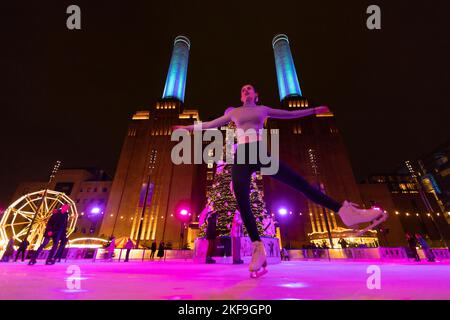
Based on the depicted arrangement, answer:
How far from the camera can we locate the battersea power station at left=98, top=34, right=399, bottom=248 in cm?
4416

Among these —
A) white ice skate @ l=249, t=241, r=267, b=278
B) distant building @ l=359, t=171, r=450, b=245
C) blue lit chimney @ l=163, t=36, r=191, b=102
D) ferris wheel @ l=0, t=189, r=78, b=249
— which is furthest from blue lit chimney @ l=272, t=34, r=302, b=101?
white ice skate @ l=249, t=241, r=267, b=278

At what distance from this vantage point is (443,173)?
193ft

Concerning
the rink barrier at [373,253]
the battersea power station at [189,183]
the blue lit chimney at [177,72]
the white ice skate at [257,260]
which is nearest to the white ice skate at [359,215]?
the white ice skate at [257,260]

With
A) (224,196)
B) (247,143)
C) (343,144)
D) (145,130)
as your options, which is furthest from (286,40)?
(247,143)

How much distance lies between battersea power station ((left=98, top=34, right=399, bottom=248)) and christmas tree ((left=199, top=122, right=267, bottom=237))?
29230 millimetres

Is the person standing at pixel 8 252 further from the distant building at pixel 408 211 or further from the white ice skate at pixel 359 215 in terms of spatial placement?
the distant building at pixel 408 211

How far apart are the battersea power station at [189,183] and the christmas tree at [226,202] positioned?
95.9 ft

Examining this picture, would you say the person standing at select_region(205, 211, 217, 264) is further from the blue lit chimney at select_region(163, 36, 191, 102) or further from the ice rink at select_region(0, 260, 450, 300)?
the blue lit chimney at select_region(163, 36, 191, 102)

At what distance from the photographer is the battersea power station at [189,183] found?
1738 inches

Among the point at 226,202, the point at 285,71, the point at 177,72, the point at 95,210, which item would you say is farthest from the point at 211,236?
the point at 285,71
